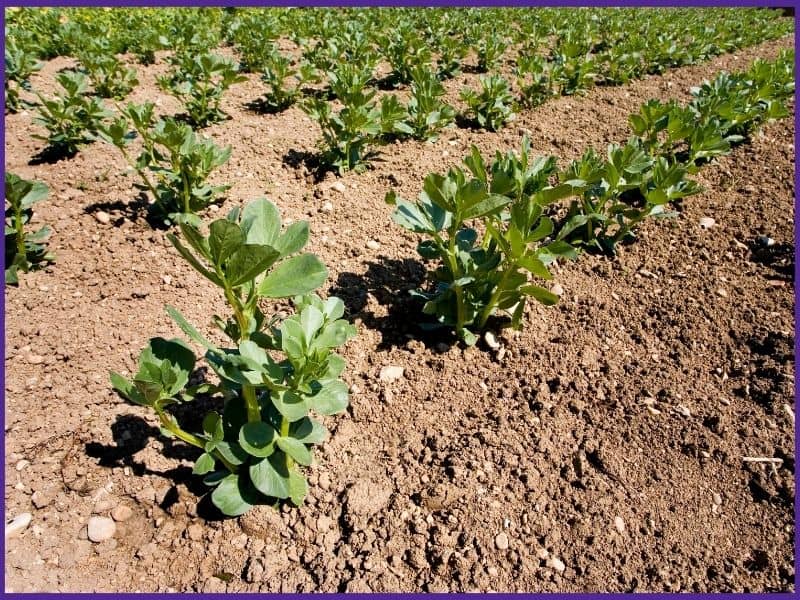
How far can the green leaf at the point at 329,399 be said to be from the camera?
1.62m

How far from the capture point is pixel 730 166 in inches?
175

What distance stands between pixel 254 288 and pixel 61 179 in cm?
320

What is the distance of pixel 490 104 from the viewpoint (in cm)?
468

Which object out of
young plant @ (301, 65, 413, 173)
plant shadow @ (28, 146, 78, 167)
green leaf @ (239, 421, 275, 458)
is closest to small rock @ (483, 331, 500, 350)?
green leaf @ (239, 421, 275, 458)

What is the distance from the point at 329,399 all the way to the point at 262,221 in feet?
2.02

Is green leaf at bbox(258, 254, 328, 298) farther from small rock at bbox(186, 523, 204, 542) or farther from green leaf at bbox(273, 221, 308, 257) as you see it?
small rock at bbox(186, 523, 204, 542)

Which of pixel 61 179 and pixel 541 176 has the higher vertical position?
pixel 541 176

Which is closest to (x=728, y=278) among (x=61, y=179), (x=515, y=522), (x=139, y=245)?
(x=515, y=522)

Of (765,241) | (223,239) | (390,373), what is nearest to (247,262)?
(223,239)

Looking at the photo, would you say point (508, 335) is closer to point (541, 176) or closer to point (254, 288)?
point (541, 176)

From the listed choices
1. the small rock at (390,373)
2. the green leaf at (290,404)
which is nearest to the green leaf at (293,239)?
the green leaf at (290,404)

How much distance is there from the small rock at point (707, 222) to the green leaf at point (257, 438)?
11.0 feet

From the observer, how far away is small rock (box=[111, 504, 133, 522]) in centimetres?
195

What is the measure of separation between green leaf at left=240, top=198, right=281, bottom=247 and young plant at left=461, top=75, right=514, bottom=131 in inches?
141
